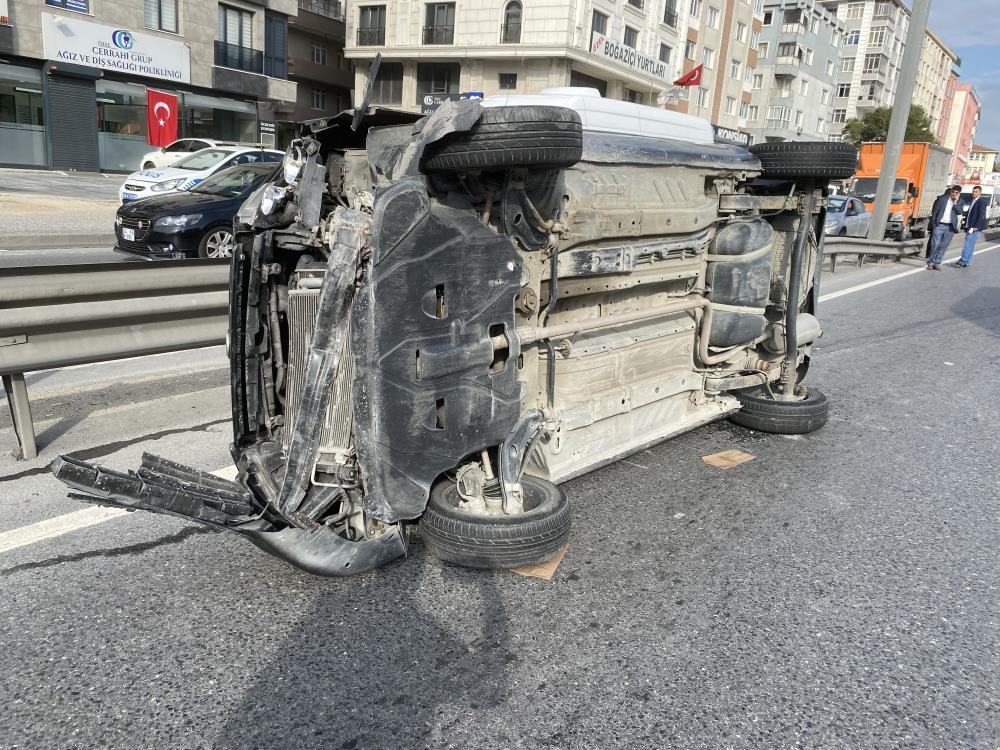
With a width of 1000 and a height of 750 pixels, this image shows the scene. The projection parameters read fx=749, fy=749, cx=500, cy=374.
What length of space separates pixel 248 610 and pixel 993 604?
2.92m

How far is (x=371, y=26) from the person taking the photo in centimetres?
4462

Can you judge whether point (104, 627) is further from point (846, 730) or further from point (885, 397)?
point (885, 397)

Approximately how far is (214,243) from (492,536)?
9.23 metres

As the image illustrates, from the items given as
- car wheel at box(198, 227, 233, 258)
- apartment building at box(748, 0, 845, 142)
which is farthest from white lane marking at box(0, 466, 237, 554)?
apartment building at box(748, 0, 845, 142)

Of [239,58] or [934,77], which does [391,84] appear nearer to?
[239,58]

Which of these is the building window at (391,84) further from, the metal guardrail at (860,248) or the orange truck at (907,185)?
the metal guardrail at (860,248)

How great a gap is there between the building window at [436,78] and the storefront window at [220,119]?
37.7ft

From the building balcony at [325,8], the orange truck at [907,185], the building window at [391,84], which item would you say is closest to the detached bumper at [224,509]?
the orange truck at [907,185]

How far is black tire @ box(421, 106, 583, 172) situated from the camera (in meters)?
2.67

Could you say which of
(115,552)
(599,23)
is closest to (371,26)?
(599,23)

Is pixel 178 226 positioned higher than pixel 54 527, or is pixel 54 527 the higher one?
pixel 178 226

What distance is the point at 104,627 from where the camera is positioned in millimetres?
2578

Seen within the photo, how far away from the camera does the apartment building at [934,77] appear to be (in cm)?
8825

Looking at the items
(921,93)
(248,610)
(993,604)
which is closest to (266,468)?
(248,610)
